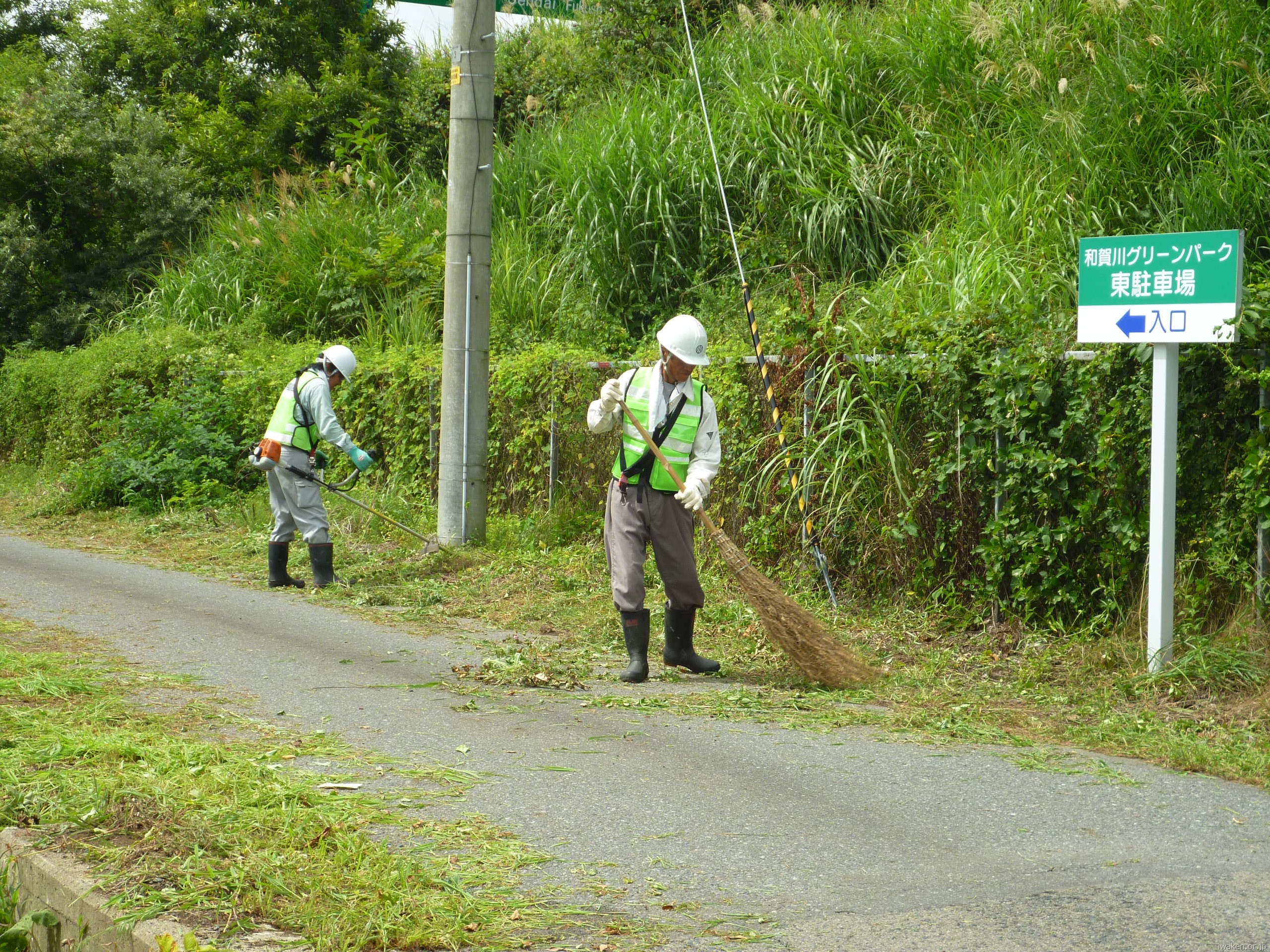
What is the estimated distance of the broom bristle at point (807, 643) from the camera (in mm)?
6727

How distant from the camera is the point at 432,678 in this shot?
23.1ft

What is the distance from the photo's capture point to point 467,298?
1105 centimetres

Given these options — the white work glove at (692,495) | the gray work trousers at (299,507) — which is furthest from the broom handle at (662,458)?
the gray work trousers at (299,507)

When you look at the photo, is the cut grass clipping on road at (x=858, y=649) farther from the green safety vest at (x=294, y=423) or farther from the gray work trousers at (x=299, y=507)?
the green safety vest at (x=294, y=423)

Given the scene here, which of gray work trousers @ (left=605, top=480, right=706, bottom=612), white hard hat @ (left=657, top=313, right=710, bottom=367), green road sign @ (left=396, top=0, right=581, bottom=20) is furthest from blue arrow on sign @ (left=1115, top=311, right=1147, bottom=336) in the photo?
green road sign @ (left=396, top=0, right=581, bottom=20)

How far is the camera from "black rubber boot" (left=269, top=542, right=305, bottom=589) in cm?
1024

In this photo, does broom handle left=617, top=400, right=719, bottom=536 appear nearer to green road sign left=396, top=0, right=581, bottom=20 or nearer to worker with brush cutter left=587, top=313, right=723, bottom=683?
worker with brush cutter left=587, top=313, right=723, bottom=683

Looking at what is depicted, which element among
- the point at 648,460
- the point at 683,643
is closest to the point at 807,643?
the point at 683,643

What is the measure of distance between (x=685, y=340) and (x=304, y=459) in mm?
4525

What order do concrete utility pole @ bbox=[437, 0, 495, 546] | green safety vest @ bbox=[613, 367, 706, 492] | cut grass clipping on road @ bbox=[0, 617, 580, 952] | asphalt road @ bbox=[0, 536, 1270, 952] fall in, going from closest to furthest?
cut grass clipping on road @ bbox=[0, 617, 580, 952]
asphalt road @ bbox=[0, 536, 1270, 952]
green safety vest @ bbox=[613, 367, 706, 492]
concrete utility pole @ bbox=[437, 0, 495, 546]

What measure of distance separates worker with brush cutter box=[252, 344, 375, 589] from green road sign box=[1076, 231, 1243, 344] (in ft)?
18.9

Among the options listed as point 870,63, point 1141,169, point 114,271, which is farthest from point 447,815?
point 114,271

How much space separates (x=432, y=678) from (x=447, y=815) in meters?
2.49

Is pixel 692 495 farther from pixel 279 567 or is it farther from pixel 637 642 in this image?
pixel 279 567
